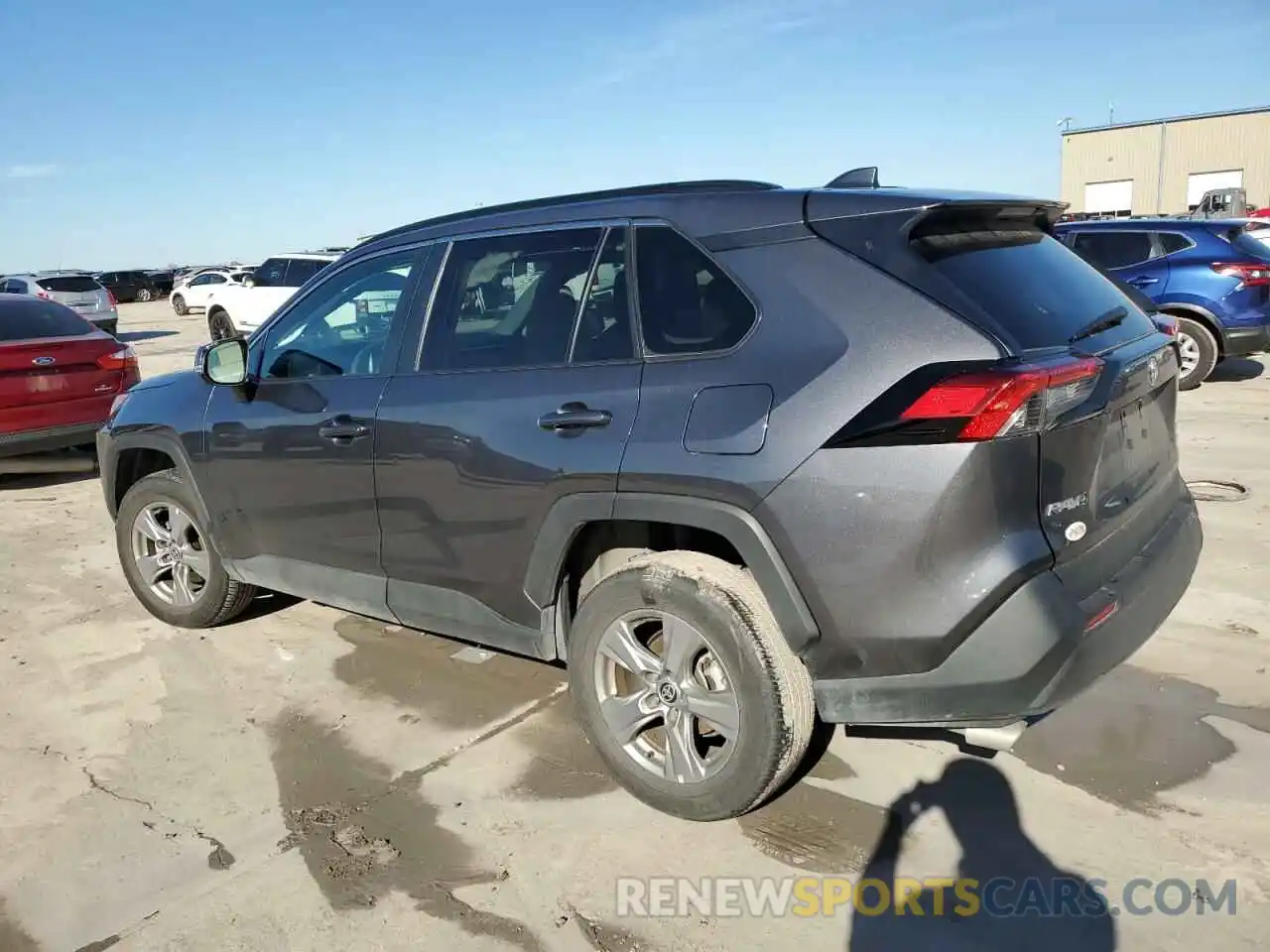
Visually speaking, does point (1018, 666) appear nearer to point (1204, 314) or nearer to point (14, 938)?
point (14, 938)

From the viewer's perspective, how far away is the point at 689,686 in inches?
112

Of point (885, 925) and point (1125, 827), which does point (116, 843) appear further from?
point (1125, 827)

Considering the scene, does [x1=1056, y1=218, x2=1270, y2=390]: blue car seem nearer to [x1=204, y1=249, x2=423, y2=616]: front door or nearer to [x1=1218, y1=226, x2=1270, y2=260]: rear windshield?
[x1=1218, y1=226, x2=1270, y2=260]: rear windshield

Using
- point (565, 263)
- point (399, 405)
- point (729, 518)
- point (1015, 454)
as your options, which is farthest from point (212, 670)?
point (1015, 454)

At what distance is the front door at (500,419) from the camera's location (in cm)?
295

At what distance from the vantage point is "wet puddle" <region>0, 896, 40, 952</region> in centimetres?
256

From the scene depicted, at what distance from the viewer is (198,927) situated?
2600 mm

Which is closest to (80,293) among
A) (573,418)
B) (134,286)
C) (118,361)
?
(118,361)

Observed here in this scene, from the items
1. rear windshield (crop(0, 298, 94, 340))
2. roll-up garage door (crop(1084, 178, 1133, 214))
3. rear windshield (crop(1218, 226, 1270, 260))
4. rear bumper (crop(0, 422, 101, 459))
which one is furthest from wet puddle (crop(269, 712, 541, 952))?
roll-up garage door (crop(1084, 178, 1133, 214))

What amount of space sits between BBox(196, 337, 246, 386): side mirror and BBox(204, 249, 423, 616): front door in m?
0.07

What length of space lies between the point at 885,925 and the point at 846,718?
0.52 meters

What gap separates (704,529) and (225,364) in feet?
7.86

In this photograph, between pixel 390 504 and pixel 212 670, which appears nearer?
pixel 390 504

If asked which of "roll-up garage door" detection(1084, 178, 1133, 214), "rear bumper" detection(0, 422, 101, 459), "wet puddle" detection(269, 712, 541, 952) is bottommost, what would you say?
"wet puddle" detection(269, 712, 541, 952)
